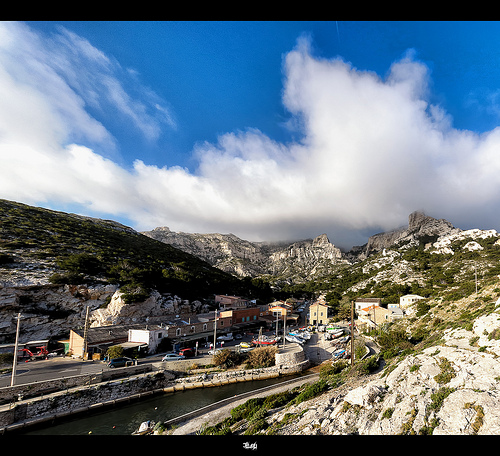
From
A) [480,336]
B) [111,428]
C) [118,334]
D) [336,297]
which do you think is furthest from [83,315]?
[336,297]

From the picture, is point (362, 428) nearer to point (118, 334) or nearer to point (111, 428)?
point (111, 428)

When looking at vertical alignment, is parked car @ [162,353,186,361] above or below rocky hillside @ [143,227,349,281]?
below

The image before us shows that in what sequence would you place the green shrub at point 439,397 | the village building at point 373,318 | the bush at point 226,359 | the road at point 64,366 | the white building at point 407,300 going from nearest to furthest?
the green shrub at point 439,397 < the road at point 64,366 < the bush at point 226,359 < the village building at point 373,318 < the white building at point 407,300

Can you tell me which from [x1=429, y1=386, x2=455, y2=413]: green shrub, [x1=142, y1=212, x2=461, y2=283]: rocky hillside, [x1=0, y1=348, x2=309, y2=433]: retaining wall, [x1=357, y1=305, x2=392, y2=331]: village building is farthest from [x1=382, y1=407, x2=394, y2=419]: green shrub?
[x1=142, y1=212, x2=461, y2=283]: rocky hillside

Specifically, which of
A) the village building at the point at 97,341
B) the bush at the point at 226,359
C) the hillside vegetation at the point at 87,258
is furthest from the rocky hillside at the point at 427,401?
the hillside vegetation at the point at 87,258

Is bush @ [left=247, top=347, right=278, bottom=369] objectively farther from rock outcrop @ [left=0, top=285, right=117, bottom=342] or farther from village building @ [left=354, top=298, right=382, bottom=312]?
village building @ [left=354, top=298, right=382, bottom=312]

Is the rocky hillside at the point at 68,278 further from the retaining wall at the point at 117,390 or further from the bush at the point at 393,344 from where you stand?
the bush at the point at 393,344
